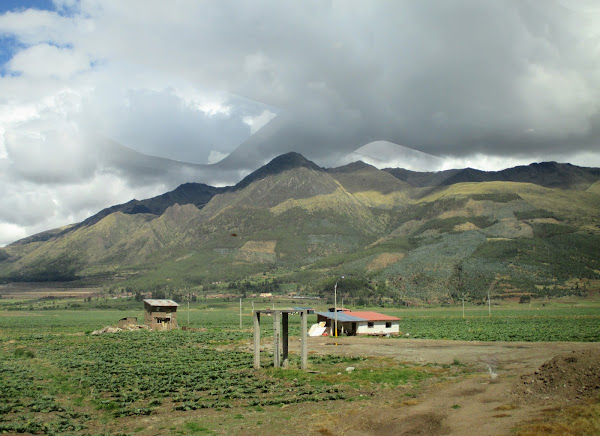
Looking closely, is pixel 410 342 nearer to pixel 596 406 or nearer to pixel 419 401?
pixel 419 401

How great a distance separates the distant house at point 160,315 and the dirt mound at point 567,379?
57667 mm

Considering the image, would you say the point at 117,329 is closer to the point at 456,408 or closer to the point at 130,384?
the point at 130,384

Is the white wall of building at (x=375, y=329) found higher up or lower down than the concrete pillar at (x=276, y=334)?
lower down

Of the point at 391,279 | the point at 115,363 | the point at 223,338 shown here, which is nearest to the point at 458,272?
the point at 391,279

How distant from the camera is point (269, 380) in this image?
27.9 metres

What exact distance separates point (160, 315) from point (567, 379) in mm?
60390

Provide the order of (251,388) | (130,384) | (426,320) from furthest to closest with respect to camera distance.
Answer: (426,320)
(130,384)
(251,388)

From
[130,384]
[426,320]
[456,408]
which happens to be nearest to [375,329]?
[426,320]

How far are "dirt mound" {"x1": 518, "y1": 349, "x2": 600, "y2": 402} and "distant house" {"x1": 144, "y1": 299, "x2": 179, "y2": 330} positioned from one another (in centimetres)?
5767

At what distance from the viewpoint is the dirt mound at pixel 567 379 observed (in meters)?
18.4

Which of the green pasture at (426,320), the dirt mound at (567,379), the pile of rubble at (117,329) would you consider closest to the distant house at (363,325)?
the green pasture at (426,320)

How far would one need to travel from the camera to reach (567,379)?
63.9 feet

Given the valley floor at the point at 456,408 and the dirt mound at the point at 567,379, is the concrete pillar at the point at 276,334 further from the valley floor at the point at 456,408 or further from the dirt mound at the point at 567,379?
the dirt mound at the point at 567,379

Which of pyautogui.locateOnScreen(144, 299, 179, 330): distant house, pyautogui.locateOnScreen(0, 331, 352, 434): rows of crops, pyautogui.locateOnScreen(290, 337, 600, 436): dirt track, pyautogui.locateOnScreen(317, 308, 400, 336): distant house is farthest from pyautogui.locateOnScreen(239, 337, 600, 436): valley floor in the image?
pyautogui.locateOnScreen(144, 299, 179, 330): distant house
